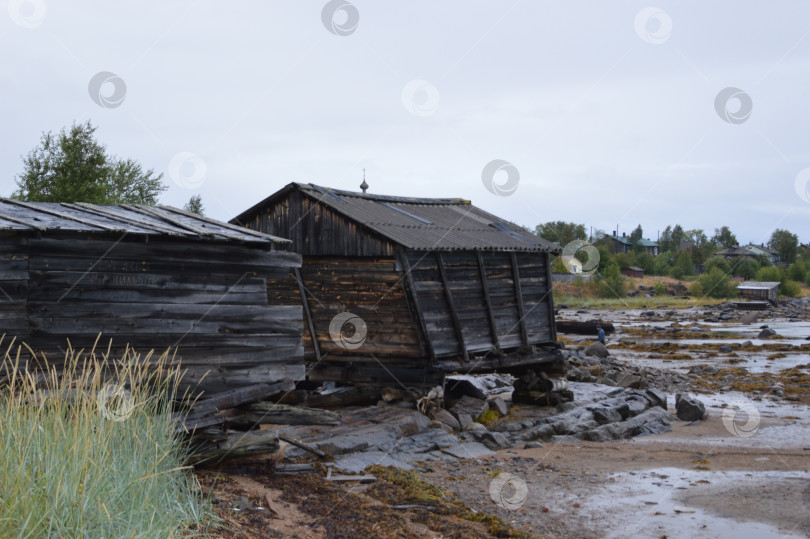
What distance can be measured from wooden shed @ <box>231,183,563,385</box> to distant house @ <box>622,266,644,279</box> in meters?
82.9

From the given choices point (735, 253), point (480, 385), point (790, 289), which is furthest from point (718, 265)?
point (480, 385)

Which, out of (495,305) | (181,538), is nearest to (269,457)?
(181,538)

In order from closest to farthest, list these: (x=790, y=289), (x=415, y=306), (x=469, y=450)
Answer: (x=469, y=450)
(x=415, y=306)
(x=790, y=289)

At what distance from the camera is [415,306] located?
1405 cm

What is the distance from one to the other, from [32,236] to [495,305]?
10152 mm

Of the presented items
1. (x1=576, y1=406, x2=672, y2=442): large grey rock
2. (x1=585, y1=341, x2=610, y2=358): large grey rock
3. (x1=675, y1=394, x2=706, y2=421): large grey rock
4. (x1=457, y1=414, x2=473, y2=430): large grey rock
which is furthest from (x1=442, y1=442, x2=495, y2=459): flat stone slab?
(x1=585, y1=341, x2=610, y2=358): large grey rock

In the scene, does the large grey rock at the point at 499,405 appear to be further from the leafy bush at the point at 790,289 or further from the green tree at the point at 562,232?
the leafy bush at the point at 790,289

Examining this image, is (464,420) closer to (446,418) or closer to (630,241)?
(446,418)

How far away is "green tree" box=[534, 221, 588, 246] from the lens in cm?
9081

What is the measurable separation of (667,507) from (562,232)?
3456 inches

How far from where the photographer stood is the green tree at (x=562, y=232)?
298 feet

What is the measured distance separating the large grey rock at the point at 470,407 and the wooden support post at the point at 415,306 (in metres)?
1.65

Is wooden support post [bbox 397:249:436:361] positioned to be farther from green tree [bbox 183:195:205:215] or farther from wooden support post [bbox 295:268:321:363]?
green tree [bbox 183:195:205:215]

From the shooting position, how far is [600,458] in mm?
13039
